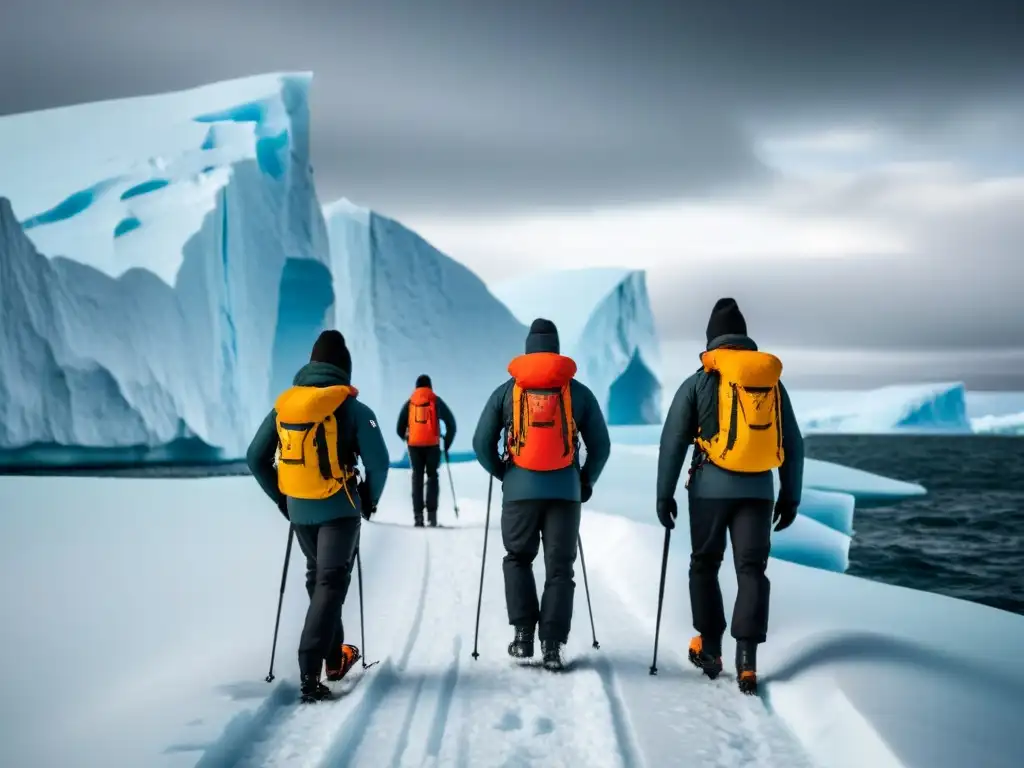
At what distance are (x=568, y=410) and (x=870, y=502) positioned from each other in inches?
638

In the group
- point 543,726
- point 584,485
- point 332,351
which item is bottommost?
point 543,726

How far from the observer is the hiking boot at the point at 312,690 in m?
2.92

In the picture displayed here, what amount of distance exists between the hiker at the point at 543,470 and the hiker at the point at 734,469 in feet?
1.29

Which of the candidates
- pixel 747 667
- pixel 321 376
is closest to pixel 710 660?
pixel 747 667

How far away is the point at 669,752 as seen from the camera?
2500 millimetres

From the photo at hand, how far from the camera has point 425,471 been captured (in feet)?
25.9

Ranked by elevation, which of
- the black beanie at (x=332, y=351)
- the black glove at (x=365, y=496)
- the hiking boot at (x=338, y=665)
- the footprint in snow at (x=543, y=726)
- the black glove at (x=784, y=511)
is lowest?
the footprint in snow at (x=543, y=726)

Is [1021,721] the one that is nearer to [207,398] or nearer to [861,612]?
[861,612]

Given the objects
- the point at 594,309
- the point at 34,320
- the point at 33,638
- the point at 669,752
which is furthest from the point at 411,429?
the point at 594,309

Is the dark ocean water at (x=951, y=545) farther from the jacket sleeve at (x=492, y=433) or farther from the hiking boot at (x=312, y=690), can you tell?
the hiking boot at (x=312, y=690)

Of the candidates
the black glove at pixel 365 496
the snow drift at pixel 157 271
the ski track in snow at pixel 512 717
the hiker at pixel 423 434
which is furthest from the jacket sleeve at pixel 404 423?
the snow drift at pixel 157 271

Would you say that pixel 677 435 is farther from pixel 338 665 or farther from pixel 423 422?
pixel 423 422

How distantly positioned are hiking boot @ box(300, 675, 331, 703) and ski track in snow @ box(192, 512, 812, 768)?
0.16 feet

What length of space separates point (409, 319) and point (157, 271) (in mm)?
6707
